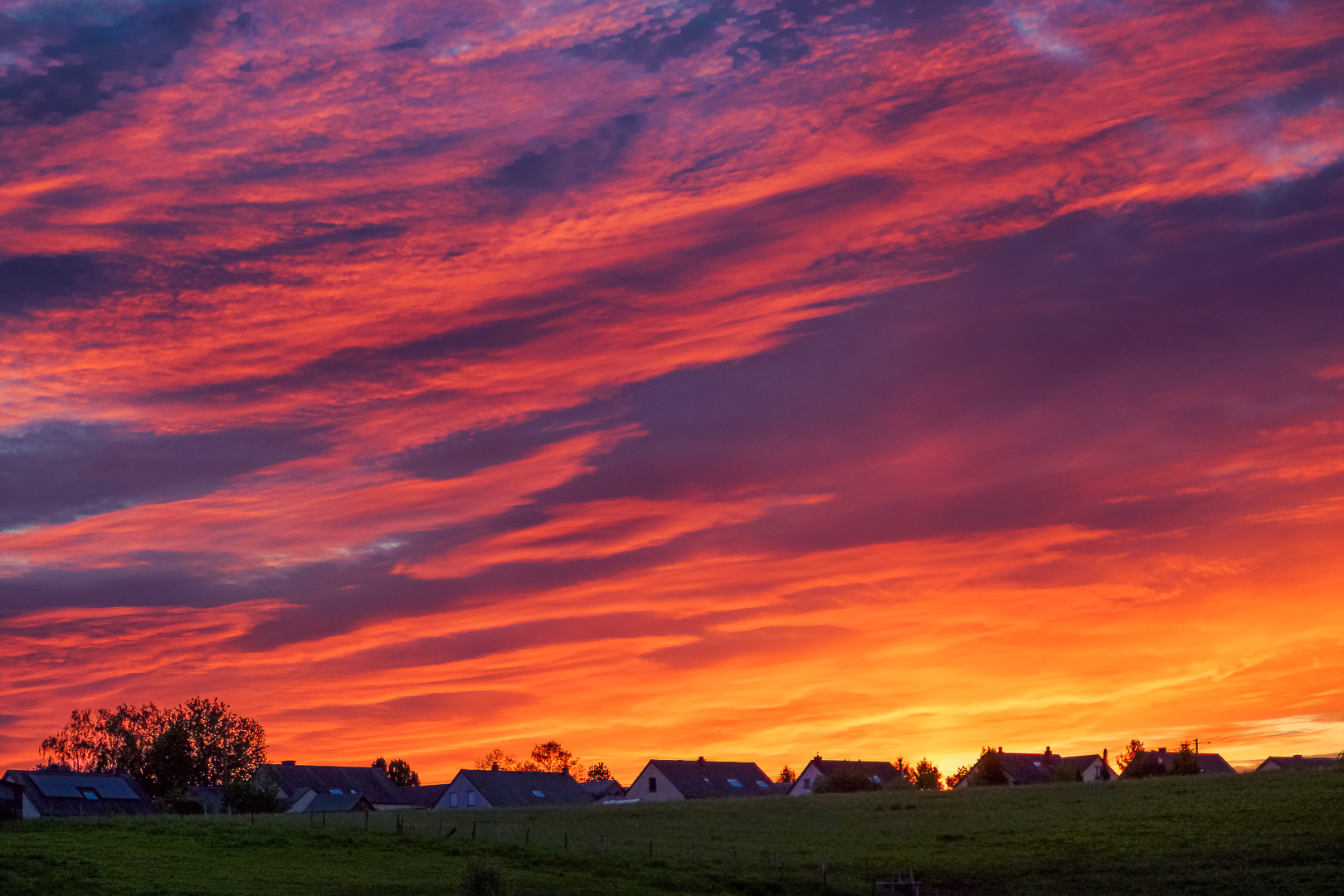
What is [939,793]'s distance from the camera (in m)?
94.6

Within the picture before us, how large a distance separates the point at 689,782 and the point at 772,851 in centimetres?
8131

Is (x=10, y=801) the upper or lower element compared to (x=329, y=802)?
upper

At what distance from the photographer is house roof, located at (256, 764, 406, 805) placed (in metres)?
137

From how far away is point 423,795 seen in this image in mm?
152375

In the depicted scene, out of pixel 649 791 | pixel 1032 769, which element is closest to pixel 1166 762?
pixel 1032 769

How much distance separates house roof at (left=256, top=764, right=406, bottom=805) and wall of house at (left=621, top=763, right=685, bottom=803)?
27357 mm

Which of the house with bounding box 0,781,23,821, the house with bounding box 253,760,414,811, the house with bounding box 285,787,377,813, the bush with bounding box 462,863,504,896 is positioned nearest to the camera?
the bush with bounding box 462,863,504,896

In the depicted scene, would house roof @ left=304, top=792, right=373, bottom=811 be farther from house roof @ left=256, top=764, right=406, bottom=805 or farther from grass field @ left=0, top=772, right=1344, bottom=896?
grass field @ left=0, top=772, right=1344, bottom=896

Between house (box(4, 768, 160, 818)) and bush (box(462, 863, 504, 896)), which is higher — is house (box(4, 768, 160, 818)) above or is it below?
above

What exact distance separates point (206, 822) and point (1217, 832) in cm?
5236

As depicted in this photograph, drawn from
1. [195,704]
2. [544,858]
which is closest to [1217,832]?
[544,858]

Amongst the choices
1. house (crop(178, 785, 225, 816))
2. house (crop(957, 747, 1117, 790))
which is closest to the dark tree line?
house (crop(178, 785, 225, 816))

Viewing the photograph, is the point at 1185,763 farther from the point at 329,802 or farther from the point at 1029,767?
the point at 329,802

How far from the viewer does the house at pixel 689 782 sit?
469ft
